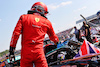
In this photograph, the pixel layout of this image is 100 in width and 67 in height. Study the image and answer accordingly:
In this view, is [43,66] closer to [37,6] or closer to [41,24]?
[41,24]

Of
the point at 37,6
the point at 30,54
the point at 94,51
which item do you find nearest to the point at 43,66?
the point at 30,54

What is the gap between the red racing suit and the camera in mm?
1496

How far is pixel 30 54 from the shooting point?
1.47m

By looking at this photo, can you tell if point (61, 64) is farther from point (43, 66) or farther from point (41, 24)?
point (41, 24)

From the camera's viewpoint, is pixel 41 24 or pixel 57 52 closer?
pixel 41 24

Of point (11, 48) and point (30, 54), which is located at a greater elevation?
point (11, 48)

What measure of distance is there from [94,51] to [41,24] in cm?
128

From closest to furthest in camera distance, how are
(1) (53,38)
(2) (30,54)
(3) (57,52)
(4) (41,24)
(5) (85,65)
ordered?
(2) (30,54) → (4) (41,24) → (1) (53,38) → (5) (85,65) → (3) (57,52)

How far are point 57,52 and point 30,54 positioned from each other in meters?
1.69

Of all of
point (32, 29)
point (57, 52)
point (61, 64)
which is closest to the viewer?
point (32, 29)

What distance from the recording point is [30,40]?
1534mm

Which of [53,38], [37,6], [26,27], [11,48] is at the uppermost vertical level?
[37,6]

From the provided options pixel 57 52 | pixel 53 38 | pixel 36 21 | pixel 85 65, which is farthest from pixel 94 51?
pixel 36 21

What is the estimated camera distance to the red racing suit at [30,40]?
150 centimetres
